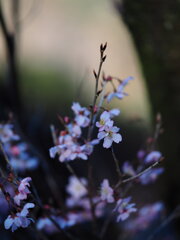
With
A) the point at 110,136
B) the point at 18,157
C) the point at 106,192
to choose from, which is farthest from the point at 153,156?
the point at 18,157

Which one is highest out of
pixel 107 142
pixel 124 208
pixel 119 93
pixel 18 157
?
pixel 18 157

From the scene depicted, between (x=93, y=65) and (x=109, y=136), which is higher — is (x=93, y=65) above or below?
above

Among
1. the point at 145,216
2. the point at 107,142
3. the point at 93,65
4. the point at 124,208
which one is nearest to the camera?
the point at 107,142

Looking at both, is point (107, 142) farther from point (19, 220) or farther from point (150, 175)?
point (150, 175)

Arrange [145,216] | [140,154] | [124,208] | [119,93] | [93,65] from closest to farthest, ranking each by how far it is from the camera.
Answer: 1. [124,208]
2. [119,93]
3. [140,154]
4. [145,216]
5. [93,65]

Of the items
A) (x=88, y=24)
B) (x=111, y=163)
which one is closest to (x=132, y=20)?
(x=111, y=163)

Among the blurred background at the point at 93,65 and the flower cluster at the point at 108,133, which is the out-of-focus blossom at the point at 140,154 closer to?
the blurred background at the point at 93,65

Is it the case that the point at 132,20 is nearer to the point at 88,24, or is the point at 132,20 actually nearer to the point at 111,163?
the point at 111,163

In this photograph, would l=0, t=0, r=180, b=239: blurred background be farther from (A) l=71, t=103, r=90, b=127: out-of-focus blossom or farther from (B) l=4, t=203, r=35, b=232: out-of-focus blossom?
(B) l=4, t=203, r=35, b=232: out-of-focus blossom
